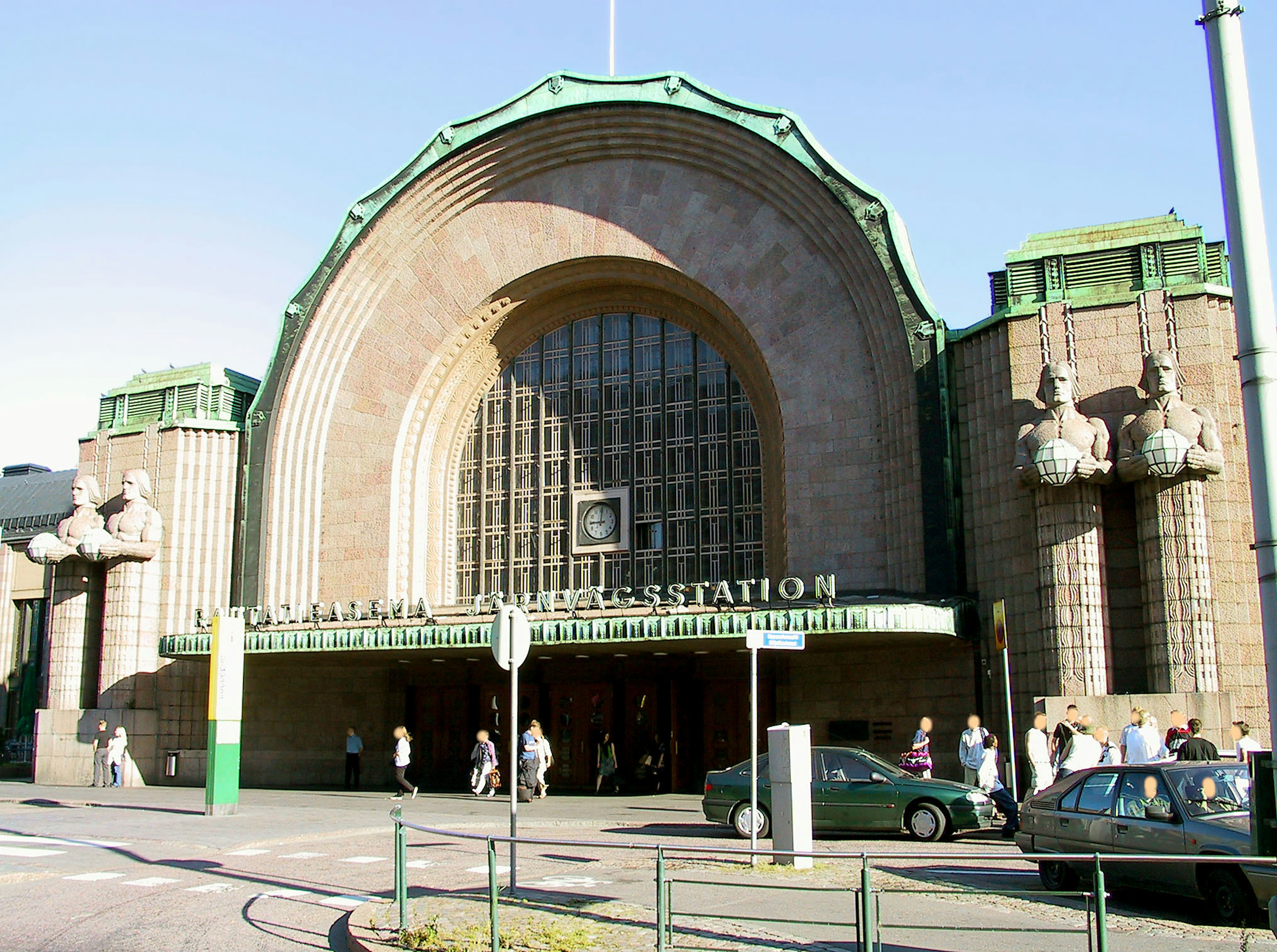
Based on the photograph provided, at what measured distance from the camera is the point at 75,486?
1232 inches

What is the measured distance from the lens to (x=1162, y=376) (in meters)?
21.9

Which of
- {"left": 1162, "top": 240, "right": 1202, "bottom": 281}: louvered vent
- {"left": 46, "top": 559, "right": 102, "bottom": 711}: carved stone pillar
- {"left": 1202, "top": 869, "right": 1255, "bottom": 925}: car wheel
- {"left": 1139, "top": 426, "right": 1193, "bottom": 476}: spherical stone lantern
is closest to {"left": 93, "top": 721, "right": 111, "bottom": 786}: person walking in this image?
{"left": 46, "top": 559, "right": 102, "bottom": 711}: carved stone pillar

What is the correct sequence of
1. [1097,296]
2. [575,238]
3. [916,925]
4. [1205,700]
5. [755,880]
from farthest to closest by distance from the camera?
1. [575,238]
2. [1097,296]
3. [1205,700]
4. [755,880]
5. [916,925]

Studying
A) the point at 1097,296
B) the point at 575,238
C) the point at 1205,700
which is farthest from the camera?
the point at 575,238

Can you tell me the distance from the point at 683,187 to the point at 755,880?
19.8 meters

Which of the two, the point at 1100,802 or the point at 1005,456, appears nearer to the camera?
the point at 1100,802

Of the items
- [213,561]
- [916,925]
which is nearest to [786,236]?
[213,561]

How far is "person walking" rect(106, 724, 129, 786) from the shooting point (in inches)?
1133

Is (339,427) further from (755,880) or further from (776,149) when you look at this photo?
(755,880)

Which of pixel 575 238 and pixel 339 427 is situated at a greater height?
pixel 575 238

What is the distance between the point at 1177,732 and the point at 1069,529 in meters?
5.01

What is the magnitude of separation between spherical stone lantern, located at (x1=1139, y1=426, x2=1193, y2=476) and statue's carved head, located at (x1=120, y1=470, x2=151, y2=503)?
74.7ft

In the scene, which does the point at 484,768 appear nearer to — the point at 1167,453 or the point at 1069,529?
the point at 1069,529

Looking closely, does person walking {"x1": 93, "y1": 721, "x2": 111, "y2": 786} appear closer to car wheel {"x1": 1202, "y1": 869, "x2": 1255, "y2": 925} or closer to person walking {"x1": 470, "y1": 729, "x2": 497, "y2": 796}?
person walking {"x1": 470, "y1": 729, "x2": 497, "y2": 796}
